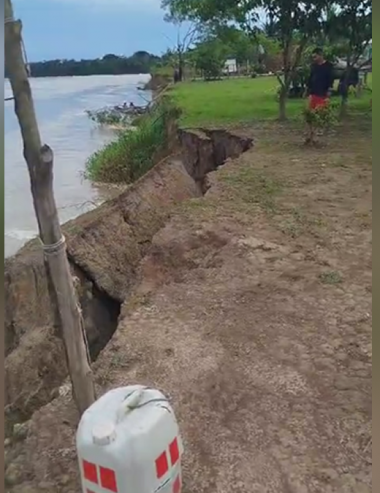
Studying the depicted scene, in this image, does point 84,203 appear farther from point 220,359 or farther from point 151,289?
point 220,359

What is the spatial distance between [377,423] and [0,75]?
0.76 meters

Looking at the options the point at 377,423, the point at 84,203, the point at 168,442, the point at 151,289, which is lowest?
the point at 84,203

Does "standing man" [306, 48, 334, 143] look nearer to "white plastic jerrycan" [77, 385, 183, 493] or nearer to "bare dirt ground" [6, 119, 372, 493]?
"bare dirt ground" [6, 119, 372, 493]

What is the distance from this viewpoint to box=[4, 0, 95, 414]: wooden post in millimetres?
1442

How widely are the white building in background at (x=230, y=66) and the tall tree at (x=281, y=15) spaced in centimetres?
1070

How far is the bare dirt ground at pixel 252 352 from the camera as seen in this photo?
6.86ft

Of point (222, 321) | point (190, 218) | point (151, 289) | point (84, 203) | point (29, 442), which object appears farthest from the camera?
point (84, 203)

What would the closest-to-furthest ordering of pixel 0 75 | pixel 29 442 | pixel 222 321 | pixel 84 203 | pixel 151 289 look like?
pixel 0 75 → pixel 29 442 → pixel 222 321 → pixel 151 289 → pixel 84 203

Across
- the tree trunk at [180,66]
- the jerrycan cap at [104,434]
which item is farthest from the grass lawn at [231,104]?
the jerrycan cap at [104,434]

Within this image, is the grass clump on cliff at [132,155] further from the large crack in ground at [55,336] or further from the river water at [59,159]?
the large crack in ground at [55,336]

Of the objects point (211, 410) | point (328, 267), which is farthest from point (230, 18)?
point (211, 410)

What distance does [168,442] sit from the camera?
1.47 meters

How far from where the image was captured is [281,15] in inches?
353

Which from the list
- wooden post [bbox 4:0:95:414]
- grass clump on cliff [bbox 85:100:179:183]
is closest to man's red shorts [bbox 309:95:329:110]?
grass clump on cliff [bbox 85:100:179:183]
